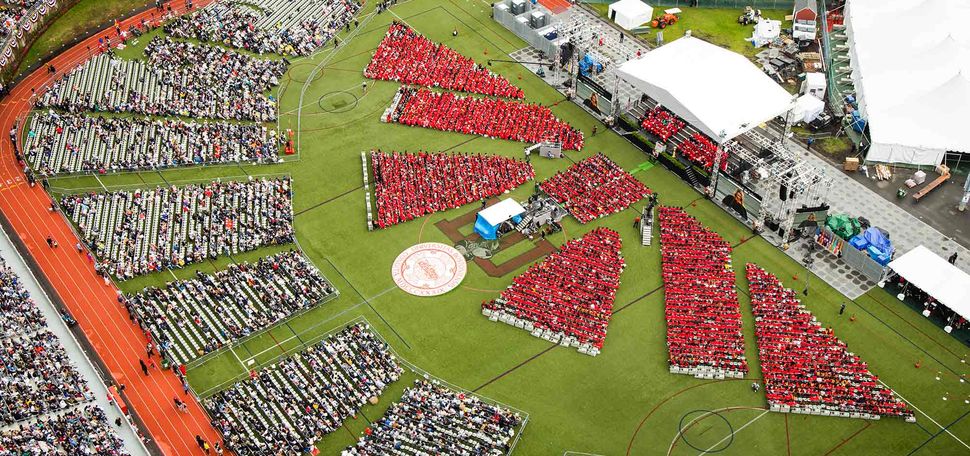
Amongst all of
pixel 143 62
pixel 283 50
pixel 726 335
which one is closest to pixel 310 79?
pixel 283 50

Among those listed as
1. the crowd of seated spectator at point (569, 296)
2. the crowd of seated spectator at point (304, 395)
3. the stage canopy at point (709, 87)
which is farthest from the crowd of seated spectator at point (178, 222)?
the stage canopy at point (709, 87)

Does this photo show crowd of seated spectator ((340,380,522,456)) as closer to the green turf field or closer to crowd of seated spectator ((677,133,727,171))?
the green turf field

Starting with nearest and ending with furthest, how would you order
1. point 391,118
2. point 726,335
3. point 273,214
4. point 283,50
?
1. point 726,335
2. point 273,214
3. point 391,118
4. point 283,50

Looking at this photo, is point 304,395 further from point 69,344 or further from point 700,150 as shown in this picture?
point 700,150

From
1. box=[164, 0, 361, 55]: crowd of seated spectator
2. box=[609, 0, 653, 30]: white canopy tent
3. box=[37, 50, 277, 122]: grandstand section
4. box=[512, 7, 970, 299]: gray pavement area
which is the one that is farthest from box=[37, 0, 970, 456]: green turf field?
Answer: box=[609, 0, 653, 30]: white canopy tent

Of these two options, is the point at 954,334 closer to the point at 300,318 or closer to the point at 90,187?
the point at 300,318

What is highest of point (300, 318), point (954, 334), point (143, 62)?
point (143, 62)

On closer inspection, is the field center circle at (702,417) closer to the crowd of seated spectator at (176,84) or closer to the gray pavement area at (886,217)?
the gray pavement area at (886,217)
